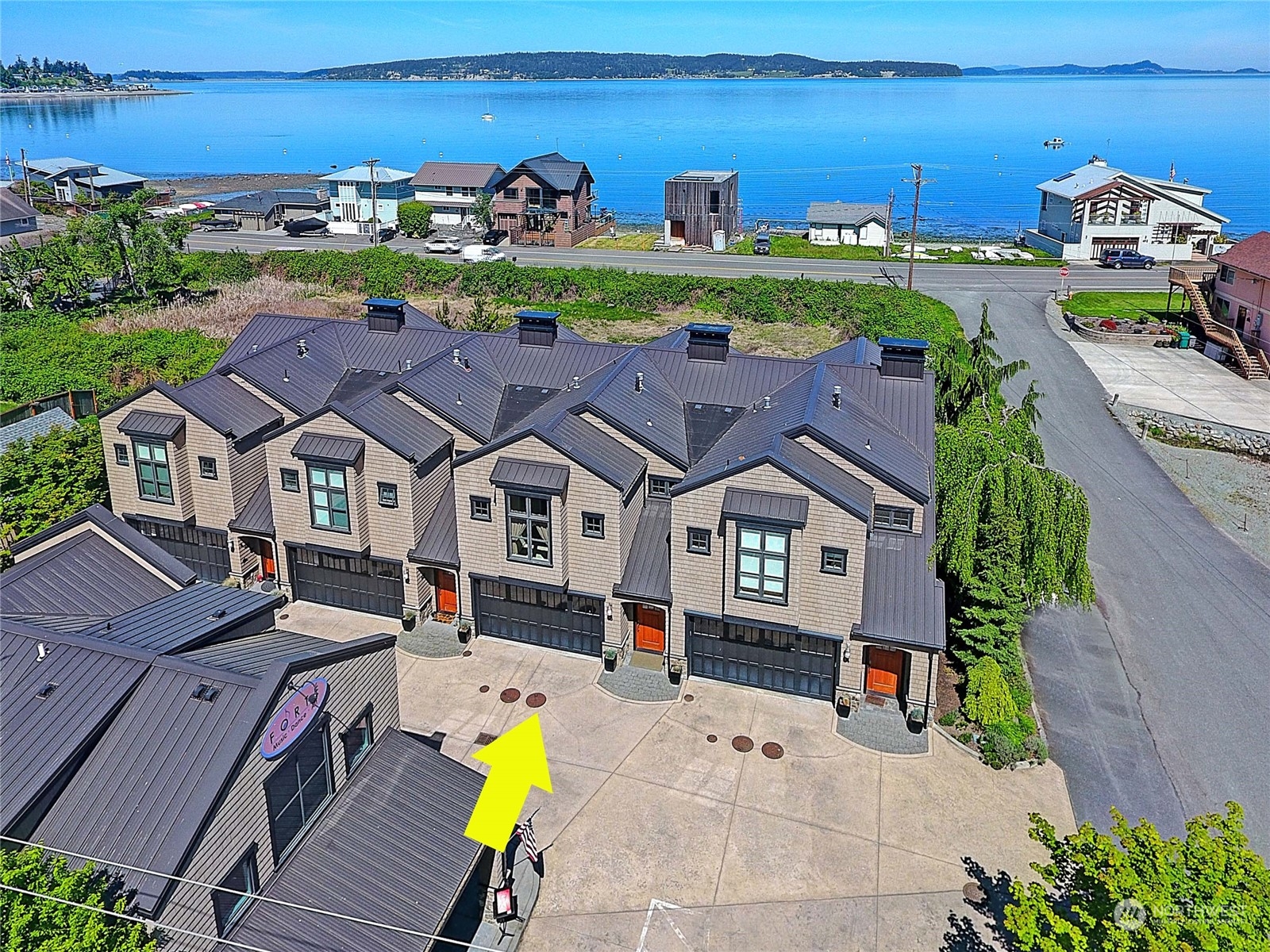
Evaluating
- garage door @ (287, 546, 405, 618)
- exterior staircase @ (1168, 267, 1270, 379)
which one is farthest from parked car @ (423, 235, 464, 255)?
garage door @ (287, 546, 405, 618)

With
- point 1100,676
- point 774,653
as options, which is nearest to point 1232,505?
point 1100,676

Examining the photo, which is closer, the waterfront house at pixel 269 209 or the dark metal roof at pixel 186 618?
the dark metal roof at pixel 186 618

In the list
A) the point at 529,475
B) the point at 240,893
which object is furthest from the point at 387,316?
the point at 240,893

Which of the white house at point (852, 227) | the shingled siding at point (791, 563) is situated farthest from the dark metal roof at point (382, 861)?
the white house at point (852, 227)

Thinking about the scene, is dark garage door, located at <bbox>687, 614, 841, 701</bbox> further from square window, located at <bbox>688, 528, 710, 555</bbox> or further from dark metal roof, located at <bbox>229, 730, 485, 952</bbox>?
dark metal roof, located at <bbox>229, 730, 485, 952</bbox>

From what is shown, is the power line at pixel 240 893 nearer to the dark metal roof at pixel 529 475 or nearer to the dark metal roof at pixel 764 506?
the dark metal roof at pixel 764 506
